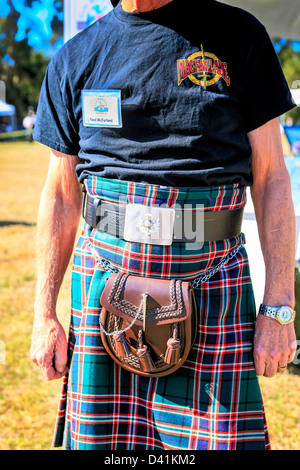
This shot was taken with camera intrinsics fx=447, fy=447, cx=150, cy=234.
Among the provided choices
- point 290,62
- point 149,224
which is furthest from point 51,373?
point 290,62

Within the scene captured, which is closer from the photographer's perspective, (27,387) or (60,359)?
(60,359)

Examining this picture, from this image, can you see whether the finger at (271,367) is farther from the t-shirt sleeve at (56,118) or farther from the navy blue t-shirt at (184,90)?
the t-shirt sleeve at (56,118)

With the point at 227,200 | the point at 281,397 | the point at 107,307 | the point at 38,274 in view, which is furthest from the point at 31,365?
the point at 227,200

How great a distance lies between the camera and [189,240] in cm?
A: 122

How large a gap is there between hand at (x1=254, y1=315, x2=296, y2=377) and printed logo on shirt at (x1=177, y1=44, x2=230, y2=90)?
663mm

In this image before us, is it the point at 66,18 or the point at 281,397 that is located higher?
the point at 66,18

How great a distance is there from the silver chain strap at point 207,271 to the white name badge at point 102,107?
363 mm

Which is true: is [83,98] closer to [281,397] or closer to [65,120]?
[65,120]

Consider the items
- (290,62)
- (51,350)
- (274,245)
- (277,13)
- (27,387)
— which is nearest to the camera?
(274,245)

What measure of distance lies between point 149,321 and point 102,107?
1.98 ft

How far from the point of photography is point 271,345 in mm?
1238

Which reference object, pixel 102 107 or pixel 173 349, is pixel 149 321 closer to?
pixel 173 349
